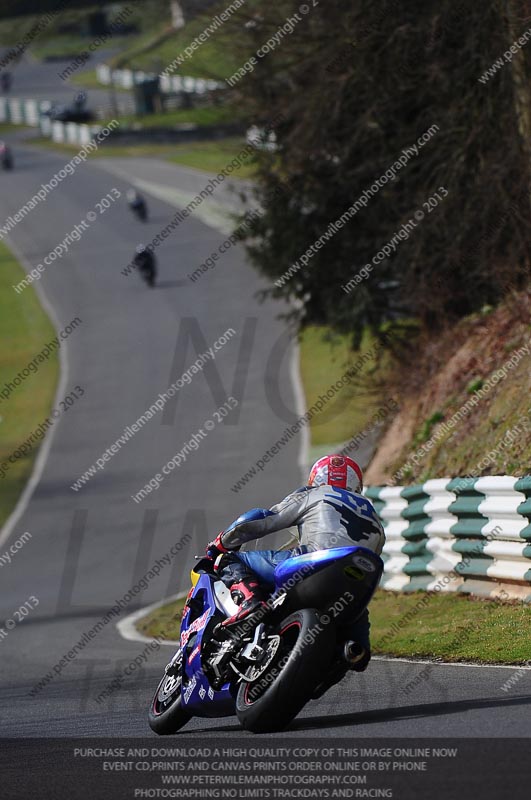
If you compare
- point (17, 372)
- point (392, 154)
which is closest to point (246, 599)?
point (392, 154)

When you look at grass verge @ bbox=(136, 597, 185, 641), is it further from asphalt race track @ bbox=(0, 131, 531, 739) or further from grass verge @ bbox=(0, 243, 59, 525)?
grass verge @ bbox=(0, 243, 59, 525)

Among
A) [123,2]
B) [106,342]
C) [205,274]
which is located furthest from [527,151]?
[123,2]

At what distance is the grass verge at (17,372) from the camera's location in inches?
1210

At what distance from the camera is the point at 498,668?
7.90 metres

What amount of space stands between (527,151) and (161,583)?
27.4 feet

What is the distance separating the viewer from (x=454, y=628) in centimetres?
970

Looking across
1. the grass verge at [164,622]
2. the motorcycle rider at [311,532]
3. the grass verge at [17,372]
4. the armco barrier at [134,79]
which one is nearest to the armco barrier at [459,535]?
the grass verge at [164,622]

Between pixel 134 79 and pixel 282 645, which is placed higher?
pixel 282 645

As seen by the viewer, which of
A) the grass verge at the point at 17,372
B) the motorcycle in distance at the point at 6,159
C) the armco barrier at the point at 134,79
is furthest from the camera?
the armco barrier at the point at 134,79

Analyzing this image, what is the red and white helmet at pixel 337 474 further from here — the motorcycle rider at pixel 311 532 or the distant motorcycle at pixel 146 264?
the distant motorcycle at pixel 146 264

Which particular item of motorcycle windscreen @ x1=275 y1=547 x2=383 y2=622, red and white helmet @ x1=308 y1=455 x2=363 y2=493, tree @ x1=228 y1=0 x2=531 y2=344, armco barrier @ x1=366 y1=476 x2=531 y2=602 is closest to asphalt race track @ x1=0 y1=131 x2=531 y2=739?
motorcycle windscreen @ x1=275 y1=547 x2=383 y2=622

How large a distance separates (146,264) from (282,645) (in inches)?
1578

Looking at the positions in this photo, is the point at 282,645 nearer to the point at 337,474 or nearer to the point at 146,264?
the point at 337,474

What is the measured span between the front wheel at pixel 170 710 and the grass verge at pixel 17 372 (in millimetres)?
20169
